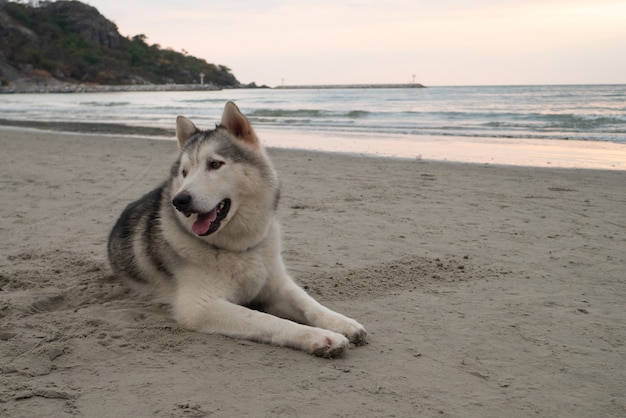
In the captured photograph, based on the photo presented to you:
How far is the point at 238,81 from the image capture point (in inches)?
6142

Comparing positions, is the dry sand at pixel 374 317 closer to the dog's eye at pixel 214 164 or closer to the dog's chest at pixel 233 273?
the dog's chest at pixel 233 273

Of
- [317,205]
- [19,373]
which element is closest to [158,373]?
[19,373]

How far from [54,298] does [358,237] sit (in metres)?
3.09

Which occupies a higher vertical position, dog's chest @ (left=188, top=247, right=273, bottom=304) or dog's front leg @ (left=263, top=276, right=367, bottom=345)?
dog's chest @ (left=188, top=247, right=273, bottom=304)

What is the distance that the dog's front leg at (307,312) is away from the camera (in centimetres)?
331

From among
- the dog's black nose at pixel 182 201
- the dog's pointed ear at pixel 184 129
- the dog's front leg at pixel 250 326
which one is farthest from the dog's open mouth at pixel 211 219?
the dog's pointed ear at pixel 184 129

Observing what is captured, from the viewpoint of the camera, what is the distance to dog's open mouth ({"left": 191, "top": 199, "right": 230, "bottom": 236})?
342cm

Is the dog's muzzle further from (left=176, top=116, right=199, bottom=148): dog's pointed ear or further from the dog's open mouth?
(left=176, top=116, right=199, bottom=148): dog's pointed ear

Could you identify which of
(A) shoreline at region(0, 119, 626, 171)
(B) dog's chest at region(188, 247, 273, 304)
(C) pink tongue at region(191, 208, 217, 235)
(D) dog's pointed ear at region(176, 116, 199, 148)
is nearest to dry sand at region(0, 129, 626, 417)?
(B) dog's chest at region(188, 247, 273, 304)

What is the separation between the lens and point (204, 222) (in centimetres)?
346

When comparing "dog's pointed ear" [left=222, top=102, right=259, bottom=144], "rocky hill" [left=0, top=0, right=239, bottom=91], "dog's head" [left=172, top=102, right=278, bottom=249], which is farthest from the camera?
"rocky hill" [left=0, top=0, right=239, bottom=91]

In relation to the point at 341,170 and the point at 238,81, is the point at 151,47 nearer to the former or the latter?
the point at 238,81

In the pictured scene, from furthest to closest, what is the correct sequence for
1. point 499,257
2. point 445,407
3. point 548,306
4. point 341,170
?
point 341,170 → point 499,257 → point 548,306 → point 445,407

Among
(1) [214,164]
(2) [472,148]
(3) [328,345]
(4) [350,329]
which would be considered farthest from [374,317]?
(2) [472,148]
